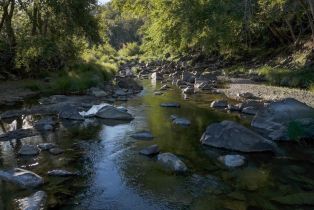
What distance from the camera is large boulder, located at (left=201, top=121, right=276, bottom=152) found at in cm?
1090

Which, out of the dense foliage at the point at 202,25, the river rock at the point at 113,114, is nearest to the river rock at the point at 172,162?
the river rock at the point at 113,114

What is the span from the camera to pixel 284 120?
12734 millimetres

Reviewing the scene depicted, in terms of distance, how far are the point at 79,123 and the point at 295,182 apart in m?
7.71

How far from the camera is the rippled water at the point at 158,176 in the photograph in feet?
25.0

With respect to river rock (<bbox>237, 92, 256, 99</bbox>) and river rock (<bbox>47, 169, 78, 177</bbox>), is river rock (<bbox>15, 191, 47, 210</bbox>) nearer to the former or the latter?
river rock (<bbox>47, 169, 78, 177</bbox>)

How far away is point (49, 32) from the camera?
26.5 m

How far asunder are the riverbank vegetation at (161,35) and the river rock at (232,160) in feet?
14.7

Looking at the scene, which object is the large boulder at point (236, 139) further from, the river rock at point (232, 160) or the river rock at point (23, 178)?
the river rock at point (23, 178)

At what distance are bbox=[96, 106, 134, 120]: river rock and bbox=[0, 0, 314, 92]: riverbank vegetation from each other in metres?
5.45

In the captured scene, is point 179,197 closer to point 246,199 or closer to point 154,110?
point 246,199

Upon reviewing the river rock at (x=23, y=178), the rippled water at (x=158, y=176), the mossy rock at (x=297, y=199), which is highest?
the river rock at (x=23, y=178)

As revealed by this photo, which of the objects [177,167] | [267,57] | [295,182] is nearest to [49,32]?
[267,57]

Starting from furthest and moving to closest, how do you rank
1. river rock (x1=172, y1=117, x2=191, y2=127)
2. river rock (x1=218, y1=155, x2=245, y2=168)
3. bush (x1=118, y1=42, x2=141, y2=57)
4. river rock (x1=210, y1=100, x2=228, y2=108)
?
bush (x1=118, y1=42, x2=141, y2=57) → river rock (x1=210, y1=100, x2=228, y2=108) → river rock (x1=172, y1=117, x2=191, y2=127) → river rock (x1=218, y1=155, x2=245, y2=168)

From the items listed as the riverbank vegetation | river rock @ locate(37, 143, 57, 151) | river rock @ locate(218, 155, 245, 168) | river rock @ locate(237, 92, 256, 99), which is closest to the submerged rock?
river rock @ locate(37, 143, 57, 151)
